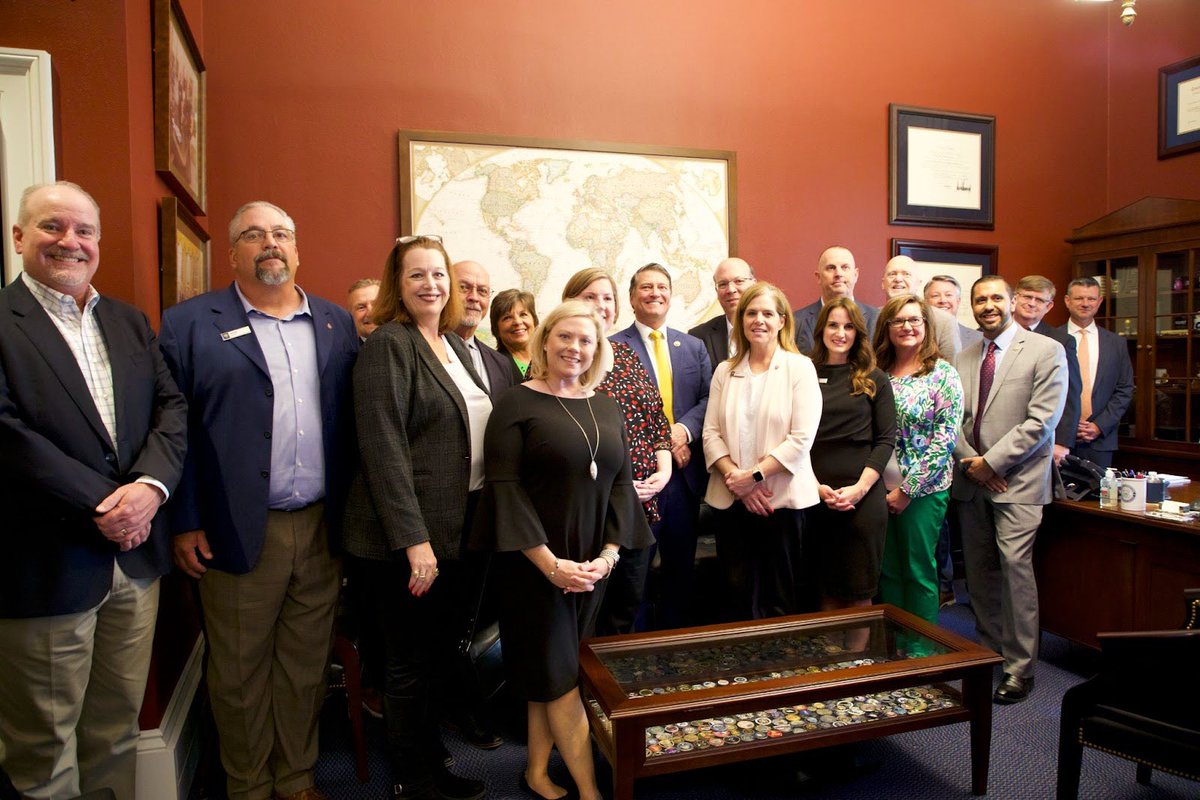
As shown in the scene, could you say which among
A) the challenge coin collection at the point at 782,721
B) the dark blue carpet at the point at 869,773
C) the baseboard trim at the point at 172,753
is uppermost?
the challenge coin collection at the point at 782,721

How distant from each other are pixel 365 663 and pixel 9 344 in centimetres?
172

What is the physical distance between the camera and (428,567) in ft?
6.73

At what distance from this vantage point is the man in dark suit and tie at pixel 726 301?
11.4ft

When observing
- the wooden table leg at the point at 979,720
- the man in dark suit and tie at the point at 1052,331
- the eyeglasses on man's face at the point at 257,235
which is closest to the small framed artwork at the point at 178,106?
the eyeglasses on man's face at the point at 257,235

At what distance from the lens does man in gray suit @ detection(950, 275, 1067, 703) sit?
306 centimetres

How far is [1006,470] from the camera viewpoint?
3100mm

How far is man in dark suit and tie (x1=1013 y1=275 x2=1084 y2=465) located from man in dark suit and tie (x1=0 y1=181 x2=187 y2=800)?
12.1ft

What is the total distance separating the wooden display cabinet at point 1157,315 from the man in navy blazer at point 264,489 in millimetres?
5394

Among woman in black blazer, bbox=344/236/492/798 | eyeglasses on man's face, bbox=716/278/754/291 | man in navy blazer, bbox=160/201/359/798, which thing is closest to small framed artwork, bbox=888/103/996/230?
eyeglasses on man's face, bbox=716/278/754/291

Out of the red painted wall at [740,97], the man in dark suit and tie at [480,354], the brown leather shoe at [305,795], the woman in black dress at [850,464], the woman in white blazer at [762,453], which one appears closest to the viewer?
the brown leather shoe at [305,795]

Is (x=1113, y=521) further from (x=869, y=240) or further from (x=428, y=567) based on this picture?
(x=428, y=567)

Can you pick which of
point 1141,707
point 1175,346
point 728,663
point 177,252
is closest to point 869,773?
point 728,663

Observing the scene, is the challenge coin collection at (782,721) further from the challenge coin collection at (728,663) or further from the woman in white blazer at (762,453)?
the woman in white blazer at (762,453)

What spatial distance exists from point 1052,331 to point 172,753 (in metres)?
5.09
